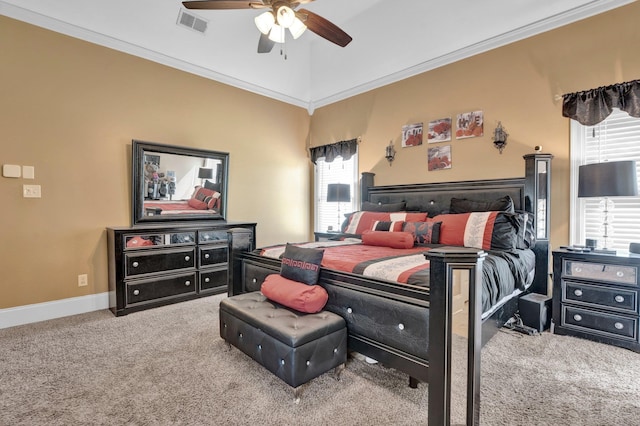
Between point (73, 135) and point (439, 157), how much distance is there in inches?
182

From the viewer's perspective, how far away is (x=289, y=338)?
187 cm

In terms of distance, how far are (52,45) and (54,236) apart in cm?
214

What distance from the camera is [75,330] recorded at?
9.92ft

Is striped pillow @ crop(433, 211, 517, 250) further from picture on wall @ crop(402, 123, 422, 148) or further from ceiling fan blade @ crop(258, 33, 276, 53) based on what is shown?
ceiling fan blade @ crop(258, 33, 276, 53)

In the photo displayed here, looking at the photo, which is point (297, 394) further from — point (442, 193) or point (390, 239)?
point (442, 193)

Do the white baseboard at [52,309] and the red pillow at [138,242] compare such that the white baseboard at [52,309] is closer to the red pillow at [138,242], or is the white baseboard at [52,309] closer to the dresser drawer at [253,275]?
the red pillow at [138,242]

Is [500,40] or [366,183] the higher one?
[500,40]

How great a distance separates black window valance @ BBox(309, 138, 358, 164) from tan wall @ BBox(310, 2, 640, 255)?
0.53 m

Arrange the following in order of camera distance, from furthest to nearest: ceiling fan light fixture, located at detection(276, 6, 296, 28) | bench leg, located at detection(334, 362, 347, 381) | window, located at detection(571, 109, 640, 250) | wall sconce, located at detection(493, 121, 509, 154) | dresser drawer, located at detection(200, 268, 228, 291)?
dresser drawer, located at detection(200, 268, 228, 291)
wall sconce, located at detection(493, 121, 509, 154)
window, located at detection(571, 109, 640, 250)
ceiling fan light fixture, located at detection(276, 6, 296, 28)
bench leg, located at detection(334, 362, 347, 381)

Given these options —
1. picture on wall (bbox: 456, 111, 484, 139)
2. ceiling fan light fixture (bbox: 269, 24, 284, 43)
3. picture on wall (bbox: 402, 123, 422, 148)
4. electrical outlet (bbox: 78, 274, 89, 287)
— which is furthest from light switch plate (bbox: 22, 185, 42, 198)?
picture on wall (bbox: 456, 111, 484, 139)

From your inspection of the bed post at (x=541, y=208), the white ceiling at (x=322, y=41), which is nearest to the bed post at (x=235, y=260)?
the white ceiling at (x=322, y=41)

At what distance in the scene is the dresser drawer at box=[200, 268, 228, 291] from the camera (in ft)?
13.6

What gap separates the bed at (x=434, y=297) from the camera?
60.1 inches

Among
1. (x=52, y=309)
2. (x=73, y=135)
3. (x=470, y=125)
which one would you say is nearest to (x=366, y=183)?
(x=470, y=125)
